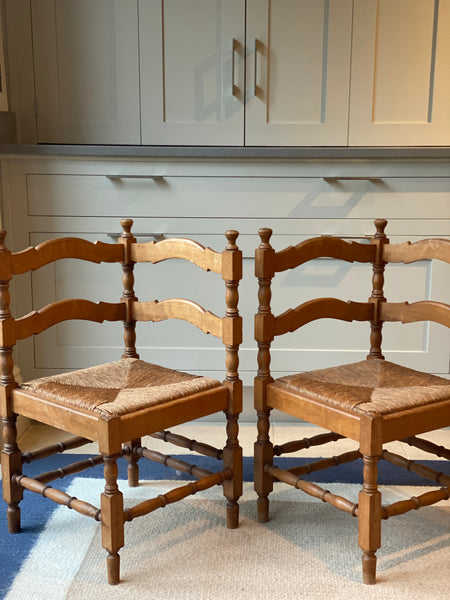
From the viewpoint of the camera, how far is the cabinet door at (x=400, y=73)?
2.36 metres

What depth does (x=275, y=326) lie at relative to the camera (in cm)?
155

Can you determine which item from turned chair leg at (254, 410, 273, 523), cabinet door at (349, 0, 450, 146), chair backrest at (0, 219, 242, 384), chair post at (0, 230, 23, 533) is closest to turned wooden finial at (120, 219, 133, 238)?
chair backrest at (0, 219, 242, 384)

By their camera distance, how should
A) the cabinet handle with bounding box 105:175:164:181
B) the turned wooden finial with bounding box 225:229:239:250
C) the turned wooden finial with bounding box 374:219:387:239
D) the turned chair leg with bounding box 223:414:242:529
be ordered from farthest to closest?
the cabinet handle with bounding box 105:175:164:181 → the turned wooden finial with bounding box 374:219:387:239 → the turned chair leg with bounding box 223:414:242:529 → the turned wooden finial with bounding box 225:229:239:250

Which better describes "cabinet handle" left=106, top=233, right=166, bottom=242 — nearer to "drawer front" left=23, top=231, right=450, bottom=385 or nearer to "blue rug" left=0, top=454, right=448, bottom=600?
"drawer front" left=23, top=231, right=450, bottom=385

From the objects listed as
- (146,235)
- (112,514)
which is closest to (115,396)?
(112,514)

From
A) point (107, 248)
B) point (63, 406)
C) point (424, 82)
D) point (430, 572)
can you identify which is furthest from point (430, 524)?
point (424, 82)

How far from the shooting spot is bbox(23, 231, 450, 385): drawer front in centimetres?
227

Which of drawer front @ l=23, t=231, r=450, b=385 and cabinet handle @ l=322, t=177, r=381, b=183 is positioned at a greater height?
cabinet handle @ l=322, t=177, r=381, b=183

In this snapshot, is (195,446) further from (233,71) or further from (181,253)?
(233,71)

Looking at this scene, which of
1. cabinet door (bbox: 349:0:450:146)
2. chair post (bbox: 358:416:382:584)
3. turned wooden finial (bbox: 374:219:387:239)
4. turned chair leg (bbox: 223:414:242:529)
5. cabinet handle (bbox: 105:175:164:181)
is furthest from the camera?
cabinet door (bbox: 349:0:450:146)

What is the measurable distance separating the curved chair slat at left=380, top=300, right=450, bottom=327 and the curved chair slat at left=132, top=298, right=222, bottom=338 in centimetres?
50

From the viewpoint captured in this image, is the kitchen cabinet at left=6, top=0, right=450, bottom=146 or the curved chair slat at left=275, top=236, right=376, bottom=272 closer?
the curved chair slat at left=275, top=236, right=376, bottom=272

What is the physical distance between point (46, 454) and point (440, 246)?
1.09 metres

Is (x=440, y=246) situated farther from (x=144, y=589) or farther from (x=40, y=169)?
(x=40, y=169)
